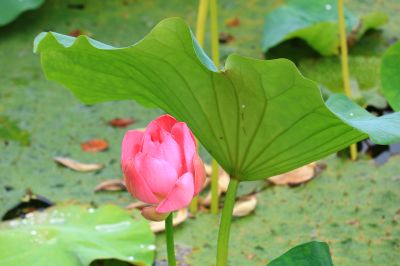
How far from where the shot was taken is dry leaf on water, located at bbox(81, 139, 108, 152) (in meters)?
1.97

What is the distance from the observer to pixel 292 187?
1.79 m

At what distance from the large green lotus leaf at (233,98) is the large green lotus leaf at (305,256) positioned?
10 centimetres

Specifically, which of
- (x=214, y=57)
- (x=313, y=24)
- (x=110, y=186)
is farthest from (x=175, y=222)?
(x=313, y=24)

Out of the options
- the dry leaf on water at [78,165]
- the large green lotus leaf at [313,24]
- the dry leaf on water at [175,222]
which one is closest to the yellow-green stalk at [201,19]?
the dry leaf on water at [175,222]

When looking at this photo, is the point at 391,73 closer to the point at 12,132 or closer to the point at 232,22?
the point at 12,132

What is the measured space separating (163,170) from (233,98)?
18cm

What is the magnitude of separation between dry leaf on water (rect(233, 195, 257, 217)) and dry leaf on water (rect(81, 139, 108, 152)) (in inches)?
15.9

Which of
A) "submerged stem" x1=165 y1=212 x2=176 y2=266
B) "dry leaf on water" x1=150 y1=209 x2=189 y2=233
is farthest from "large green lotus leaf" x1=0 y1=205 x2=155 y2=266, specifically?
"submerged stem" x1=165 y1=212 x2=176 y2=266

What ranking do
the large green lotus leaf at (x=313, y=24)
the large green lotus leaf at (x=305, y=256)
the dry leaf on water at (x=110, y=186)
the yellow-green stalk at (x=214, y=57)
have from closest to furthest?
the large green lotus leaf at (x=305, y=256), the yellow-green stalk at (x=214, y=57), the dry leaf on water at (x=110, y=186), the large green lotus leaf at (x=313, y=24)

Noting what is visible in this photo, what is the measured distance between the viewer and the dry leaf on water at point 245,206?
1.69 m

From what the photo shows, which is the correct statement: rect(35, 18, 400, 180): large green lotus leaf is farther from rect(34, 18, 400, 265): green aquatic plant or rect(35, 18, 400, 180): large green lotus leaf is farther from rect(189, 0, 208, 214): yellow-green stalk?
rect(189, 0, 208, 214): yellow-green stalk

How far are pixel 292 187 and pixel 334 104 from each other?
63 cm

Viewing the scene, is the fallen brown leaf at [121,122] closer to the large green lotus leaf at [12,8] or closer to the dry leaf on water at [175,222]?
the dry leaf on water at [175,222]

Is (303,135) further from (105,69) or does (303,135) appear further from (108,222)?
(108,222)
